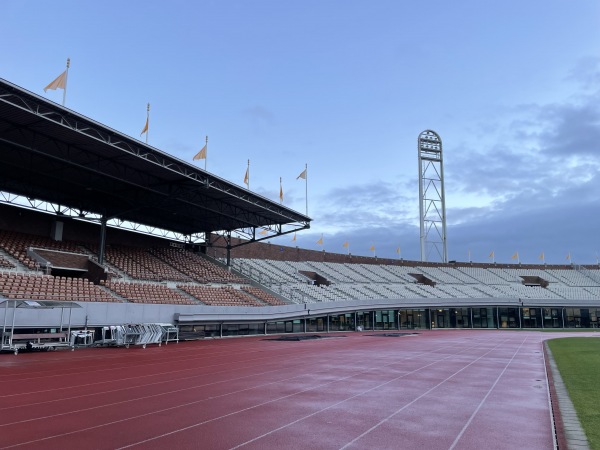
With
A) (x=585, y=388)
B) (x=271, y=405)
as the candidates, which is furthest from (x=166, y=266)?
(x=585, y=388)

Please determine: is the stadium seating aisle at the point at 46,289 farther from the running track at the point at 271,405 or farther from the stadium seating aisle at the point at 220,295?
the stadium seating aisle at the point at 220,295

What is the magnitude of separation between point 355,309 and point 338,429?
133ft

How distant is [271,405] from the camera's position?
31.3 feet

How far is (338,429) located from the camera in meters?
7.66

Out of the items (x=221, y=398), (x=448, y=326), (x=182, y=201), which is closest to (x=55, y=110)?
(x=182, y=201)

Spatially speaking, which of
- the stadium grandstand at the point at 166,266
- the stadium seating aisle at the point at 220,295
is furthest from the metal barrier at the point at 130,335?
the stadium seating aisle at the point at 220,295

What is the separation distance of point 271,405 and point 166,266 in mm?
33237

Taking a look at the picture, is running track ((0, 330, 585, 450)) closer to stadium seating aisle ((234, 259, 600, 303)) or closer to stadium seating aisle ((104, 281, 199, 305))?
stadium seating aisle ((104, 281, 199, 305))

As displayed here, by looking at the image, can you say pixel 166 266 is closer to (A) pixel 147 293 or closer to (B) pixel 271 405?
(A) pixel 147 293

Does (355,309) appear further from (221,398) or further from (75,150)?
(221,398)

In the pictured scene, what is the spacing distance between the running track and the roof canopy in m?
11.9

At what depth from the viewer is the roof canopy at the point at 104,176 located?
22672 millimetres

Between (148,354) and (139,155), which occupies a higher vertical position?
(139,155)

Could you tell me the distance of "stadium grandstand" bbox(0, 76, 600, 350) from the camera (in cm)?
2436
